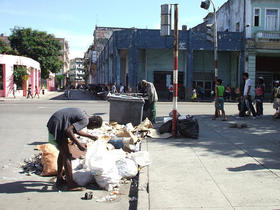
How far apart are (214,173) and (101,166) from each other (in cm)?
187

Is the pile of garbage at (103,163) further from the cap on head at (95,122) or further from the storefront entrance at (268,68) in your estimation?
the storefront entrance at (268,68)

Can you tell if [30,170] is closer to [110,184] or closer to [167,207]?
[110,184]

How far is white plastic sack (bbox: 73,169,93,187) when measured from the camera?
197 inches

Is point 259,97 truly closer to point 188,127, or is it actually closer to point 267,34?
point 188,127

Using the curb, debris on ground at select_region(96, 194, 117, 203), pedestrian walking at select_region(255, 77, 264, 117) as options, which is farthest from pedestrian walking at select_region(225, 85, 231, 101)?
debris on ground at select_region(96, 194, 117, 203)

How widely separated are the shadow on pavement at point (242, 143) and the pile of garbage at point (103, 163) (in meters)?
1.24

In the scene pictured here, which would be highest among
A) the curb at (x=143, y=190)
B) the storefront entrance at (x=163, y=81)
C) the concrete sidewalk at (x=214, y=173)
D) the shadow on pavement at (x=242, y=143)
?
the storefront entrance at (x=163, y=81)

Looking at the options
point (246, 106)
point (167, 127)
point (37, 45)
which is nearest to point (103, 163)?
point (167, 127)

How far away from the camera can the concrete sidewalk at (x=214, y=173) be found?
13.5ft

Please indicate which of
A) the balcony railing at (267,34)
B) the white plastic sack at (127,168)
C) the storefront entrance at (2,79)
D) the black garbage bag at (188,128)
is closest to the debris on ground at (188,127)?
the black garbage bag at (188,128)

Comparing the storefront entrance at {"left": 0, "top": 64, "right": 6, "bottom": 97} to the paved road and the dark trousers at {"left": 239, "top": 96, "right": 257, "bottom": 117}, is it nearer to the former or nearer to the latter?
the paved road

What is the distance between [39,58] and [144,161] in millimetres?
43451

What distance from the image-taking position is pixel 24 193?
468 centimetres

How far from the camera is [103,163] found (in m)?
4.79
